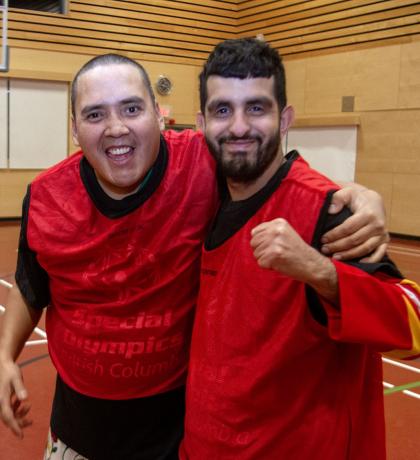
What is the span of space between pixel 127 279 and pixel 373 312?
30.7 inches

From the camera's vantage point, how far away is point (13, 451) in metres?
3.00

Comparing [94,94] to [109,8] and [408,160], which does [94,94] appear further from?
[109,8]

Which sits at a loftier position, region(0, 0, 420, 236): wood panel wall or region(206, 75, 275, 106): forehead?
region(0, 0, 420, 236): wood panel wall

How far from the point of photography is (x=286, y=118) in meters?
1.61

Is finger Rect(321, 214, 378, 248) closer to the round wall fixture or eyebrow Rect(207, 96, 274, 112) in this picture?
eyebrow Rect(207, 96, 274, 112)

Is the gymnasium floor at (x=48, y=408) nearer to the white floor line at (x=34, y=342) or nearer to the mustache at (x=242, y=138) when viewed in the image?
the white floor line at (x=34, y=342)

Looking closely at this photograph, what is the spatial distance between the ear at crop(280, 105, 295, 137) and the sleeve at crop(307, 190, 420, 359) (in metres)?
0.52

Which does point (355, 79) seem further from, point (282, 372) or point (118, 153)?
point (282, 372)

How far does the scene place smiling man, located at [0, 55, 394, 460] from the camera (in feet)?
5.54

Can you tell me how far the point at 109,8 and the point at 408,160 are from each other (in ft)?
23.3

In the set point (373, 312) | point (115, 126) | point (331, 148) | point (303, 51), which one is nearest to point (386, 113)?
point (331, 148)

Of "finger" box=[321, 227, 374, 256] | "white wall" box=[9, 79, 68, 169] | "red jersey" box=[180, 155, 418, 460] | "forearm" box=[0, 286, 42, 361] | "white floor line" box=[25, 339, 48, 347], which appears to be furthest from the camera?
"white wall" box=[9, 79, 68, 169]

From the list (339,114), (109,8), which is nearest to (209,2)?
(109,8)

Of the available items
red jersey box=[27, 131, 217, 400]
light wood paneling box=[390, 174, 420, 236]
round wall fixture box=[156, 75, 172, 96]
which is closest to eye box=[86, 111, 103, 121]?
red jersey box=[27, 131, 217, 400]
